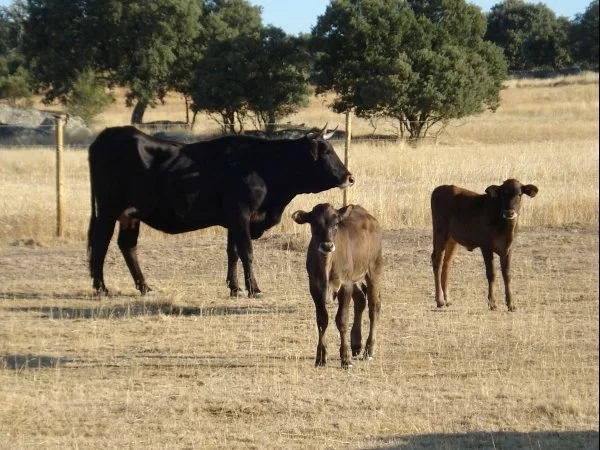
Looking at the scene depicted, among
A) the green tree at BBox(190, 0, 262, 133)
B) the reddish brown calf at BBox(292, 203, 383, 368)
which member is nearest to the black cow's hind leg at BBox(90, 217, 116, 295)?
the reddish brown calf at BBox(292, 203, 383, 368)

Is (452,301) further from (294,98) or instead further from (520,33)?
(294,98)

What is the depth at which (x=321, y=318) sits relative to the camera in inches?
343

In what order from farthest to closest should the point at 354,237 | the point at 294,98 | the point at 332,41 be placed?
the point at 294,98
the point at 332,41
the point at 354,237

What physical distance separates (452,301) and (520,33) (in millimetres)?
3654

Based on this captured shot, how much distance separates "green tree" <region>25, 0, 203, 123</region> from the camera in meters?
46.6

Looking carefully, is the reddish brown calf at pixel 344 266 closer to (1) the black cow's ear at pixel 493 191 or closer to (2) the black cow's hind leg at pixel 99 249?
(1) the black cow's ear at pixel 493 191

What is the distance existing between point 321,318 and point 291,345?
106 cm

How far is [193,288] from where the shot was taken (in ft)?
42.6

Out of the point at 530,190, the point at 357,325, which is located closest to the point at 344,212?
the point at 357,325

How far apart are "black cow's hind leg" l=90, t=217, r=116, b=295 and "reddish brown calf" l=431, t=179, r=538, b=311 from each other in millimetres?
4007

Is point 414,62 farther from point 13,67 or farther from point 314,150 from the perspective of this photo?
point 13,67

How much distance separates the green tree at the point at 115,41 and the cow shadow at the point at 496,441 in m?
40.6

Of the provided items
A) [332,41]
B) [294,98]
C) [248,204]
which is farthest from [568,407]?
[294,98]

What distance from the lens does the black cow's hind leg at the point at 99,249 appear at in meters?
12.7
